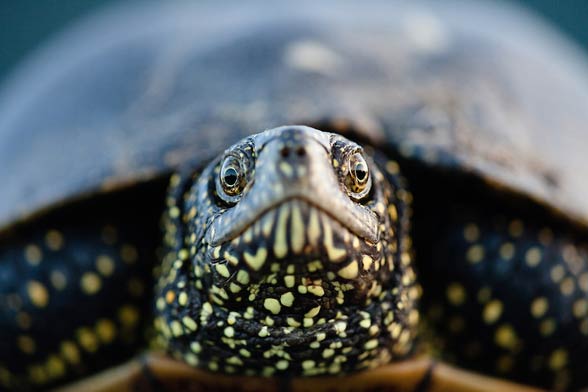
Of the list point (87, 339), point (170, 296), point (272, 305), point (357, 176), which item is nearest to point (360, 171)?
point (357, 176)

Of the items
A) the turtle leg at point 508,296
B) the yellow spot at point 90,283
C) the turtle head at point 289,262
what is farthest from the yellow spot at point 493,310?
the yellow spot at point 90,283

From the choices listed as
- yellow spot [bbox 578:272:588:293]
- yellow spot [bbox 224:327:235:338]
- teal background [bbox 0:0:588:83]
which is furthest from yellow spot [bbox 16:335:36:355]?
teal background [bbox 0:0:588:83]

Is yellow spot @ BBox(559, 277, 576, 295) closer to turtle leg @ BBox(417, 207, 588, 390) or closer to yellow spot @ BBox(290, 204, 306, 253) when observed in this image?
turtle leg @ BBox(417, 207, 588, 390)

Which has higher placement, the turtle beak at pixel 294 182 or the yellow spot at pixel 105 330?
the turtle beak at pixel 294 182

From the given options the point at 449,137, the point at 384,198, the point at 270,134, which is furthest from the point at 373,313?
the point at 449,137

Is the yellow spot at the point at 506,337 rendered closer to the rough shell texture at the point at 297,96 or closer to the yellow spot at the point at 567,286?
the yellow spot at the point at 567,286
